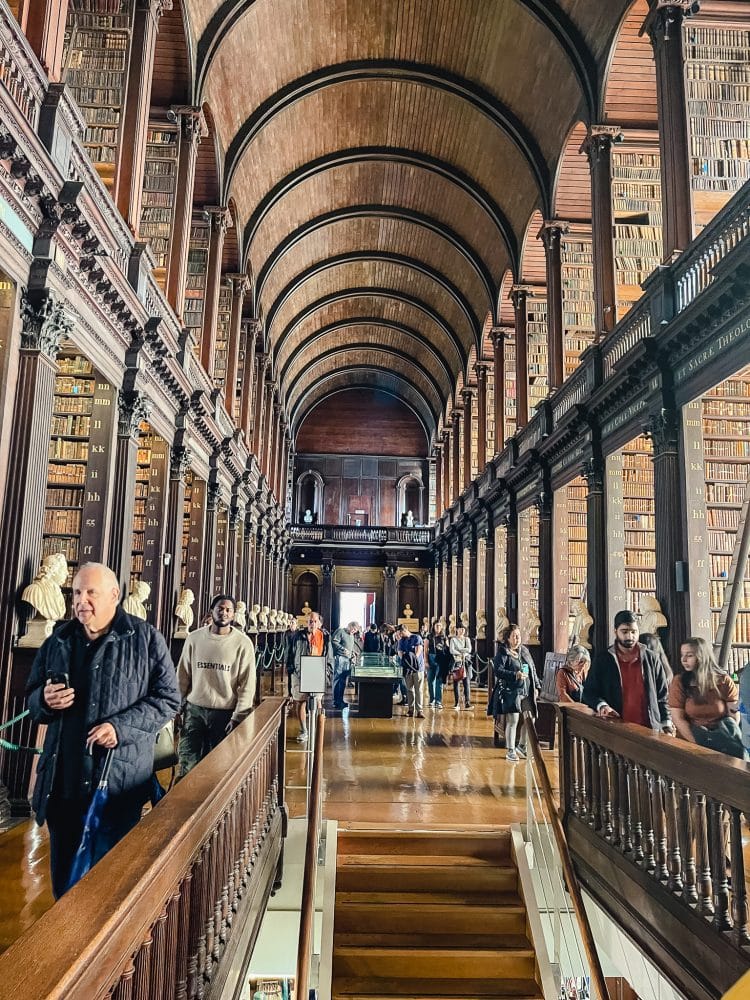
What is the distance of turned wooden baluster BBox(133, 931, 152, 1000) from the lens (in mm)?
1480

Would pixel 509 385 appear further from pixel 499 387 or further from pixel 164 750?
pixel 164 750

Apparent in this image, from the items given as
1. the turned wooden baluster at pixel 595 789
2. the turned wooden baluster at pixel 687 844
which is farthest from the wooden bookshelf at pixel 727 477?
the turned wooden baluster at pixel 687 844

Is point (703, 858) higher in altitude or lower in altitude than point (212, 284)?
lower

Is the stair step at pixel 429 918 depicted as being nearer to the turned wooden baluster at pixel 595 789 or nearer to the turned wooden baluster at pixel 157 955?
the turned wooden baluster at pixel 595 789

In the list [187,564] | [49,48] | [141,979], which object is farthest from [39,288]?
[187,564]

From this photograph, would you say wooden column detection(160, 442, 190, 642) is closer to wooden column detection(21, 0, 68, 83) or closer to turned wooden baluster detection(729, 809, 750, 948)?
wooden column detection(21, 0, 68, 83)

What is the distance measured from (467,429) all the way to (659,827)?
1693 cm

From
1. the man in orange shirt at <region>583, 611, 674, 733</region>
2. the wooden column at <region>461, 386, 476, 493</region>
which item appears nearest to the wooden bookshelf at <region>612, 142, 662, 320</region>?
the man in orange shirt at <region>583, 611, 674, 733</region>

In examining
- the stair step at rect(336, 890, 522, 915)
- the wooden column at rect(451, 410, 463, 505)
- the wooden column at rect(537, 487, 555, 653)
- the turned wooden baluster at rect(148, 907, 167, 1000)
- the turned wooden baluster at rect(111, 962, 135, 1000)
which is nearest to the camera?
the turned wooden baluster at rect(111, 962, 135, 1000)

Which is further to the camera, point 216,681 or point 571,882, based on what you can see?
point 216,681

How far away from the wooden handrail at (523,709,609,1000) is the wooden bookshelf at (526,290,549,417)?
9721 mm

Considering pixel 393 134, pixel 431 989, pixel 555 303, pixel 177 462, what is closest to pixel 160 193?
pixel 177 462

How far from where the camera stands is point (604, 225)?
28.9ft

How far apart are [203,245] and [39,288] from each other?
6987 millimetres
